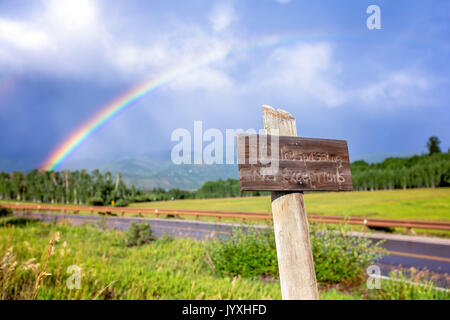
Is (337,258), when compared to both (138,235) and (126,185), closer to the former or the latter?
(138,235)

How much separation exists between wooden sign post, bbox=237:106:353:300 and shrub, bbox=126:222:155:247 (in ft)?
28.3

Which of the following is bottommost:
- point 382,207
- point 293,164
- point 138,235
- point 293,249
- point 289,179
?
point 382,207

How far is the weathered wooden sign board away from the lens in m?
2.07

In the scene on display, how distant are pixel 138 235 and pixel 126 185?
45.8 m

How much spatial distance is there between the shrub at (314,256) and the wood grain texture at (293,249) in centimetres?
469

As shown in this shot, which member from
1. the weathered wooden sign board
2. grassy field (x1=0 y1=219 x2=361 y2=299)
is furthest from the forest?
the weathered wooden sign board

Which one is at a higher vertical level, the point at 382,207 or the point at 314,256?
the point at 314,256

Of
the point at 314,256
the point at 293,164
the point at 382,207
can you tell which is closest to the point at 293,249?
the point at 293,164

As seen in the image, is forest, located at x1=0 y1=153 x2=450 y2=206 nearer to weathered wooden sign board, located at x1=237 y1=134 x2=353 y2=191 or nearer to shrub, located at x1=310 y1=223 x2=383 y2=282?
shrub, located at x1=310 y1=223 x2=383 y2=282

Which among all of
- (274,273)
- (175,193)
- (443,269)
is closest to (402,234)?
(443,269)

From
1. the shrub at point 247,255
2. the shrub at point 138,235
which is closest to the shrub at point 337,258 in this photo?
the shrub at point 247,255

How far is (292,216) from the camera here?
7.31 feet

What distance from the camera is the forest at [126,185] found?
5816cm

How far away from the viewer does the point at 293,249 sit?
85.7 inches
